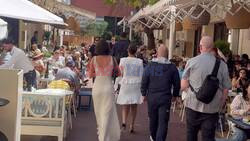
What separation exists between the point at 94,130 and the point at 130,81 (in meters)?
1.17

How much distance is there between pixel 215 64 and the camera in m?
6.57

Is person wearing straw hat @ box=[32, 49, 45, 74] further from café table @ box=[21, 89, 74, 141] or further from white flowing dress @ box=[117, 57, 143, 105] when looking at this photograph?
café table @ box=[21, 89, 74, 141]

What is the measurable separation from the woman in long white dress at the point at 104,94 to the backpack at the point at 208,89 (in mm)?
2048

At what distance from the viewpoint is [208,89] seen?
6379mm

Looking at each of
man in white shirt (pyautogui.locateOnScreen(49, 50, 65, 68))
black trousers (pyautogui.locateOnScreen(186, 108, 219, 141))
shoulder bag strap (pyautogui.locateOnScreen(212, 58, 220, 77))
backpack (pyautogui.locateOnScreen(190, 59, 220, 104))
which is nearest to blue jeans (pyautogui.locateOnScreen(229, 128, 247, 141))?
black trousers (pyautogui.locateOnScreen(186, 108, 219, 141))

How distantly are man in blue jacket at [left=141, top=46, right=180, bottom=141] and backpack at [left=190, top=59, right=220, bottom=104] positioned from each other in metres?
1.42

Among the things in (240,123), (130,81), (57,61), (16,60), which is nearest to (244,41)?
(57,61)

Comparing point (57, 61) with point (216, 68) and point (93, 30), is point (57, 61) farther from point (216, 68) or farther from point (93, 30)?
point (93, 30)

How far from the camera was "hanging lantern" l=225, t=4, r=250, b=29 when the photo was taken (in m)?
10.7

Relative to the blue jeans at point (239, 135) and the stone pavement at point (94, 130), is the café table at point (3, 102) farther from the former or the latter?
the blue jeans at point (239, 135)

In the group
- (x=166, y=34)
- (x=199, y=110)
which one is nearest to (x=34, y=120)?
(x=199, y=110)

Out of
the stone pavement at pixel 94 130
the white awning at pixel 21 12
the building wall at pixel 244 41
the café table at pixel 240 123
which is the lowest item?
the stone pavement at pixel 94 130

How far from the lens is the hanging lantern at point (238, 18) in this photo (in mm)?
10672

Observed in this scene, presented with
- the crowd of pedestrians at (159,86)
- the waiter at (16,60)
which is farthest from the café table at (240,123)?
the waiter at (16,60)
